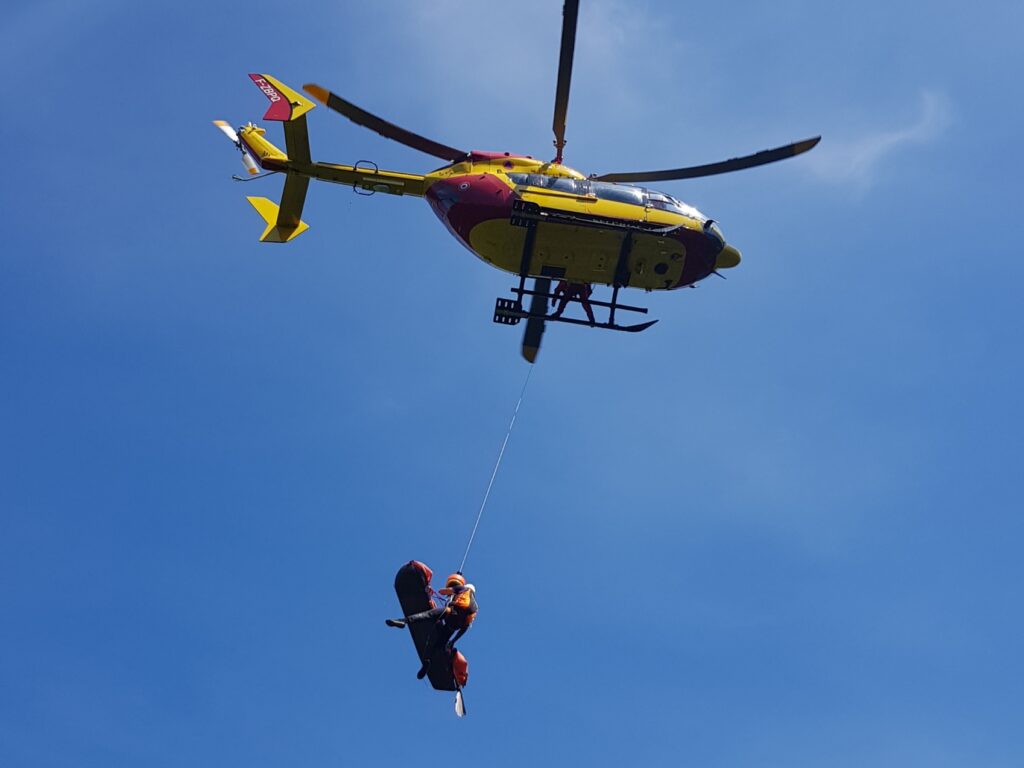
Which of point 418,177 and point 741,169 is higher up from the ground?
point 741,169

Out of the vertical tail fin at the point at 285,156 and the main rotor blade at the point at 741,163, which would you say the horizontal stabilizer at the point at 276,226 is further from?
the main rotor blade at the point at 741,163

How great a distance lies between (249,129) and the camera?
2234cm

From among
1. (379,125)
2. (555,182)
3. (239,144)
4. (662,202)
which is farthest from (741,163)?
(239,144)

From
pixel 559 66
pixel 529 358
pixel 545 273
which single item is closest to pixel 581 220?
pixel 545 273

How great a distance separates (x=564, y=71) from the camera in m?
19.9

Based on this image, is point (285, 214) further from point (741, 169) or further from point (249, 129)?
point (741, 169)

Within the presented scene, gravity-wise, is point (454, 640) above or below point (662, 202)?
below

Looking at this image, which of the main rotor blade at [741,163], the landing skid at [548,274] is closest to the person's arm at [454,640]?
the landing skid at [548,274]

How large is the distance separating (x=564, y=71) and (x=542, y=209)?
2.72 metres

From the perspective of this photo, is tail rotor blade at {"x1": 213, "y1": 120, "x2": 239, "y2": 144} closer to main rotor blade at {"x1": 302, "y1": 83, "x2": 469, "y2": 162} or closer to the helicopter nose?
main rotor blade at {"x1": 302, "y1": 83, "x2": 469, "y2": 162}

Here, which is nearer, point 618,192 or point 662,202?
point 618,192

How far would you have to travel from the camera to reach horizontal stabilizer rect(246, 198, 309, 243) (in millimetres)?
21625

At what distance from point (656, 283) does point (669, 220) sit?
1351 mm

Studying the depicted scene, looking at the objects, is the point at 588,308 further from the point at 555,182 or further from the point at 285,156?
the point at 285,156
